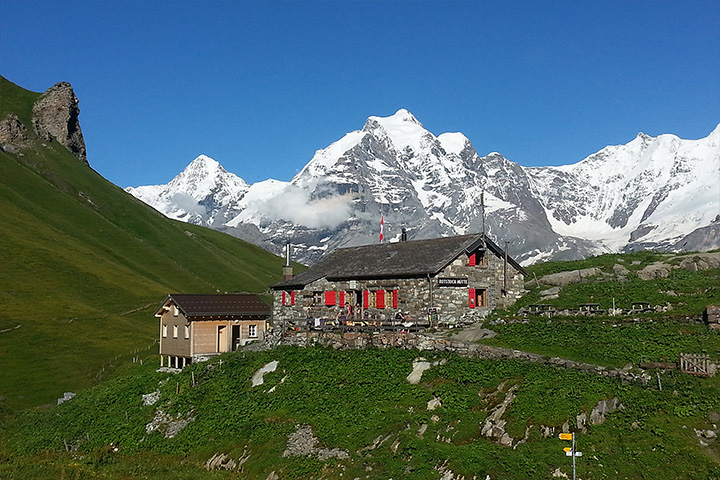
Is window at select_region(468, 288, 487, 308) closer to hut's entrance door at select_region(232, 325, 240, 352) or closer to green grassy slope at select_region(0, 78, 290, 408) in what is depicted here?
hut's entrance door at select_region(232, 325, 240, 352)

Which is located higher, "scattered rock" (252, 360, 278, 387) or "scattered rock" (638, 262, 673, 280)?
"scattered rock" (638, 262, 673, 280)

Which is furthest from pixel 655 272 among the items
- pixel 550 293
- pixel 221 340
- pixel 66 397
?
pixel 66 397

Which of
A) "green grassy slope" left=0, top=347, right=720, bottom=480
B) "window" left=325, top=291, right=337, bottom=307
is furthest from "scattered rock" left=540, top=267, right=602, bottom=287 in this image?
"green grassy slope" left=0, top=347, right=720, bottom=480

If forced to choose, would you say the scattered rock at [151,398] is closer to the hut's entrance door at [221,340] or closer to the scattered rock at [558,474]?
the hut's entrance door at [221,340]

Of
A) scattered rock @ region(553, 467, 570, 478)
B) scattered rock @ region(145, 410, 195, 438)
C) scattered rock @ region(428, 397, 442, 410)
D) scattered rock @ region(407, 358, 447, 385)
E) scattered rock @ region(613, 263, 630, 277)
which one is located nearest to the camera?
scattered rock @ region(553, 467, 570, 478)

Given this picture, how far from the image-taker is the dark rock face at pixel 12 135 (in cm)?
18425

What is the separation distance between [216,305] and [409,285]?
61.6 ft

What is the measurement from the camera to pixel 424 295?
167 feet

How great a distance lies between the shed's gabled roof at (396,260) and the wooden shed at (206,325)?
373 centimetres

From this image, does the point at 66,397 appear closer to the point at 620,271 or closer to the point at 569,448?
the point at 569,448

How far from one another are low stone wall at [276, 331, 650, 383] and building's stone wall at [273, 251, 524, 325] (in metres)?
2.79

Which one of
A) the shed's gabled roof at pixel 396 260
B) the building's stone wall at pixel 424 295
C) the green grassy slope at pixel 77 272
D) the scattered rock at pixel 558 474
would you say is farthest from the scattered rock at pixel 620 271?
the green grassy slope at pixel 77 272

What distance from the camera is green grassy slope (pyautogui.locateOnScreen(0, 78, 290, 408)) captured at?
2936 inches

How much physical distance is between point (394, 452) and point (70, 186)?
16711 cm
